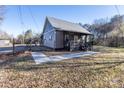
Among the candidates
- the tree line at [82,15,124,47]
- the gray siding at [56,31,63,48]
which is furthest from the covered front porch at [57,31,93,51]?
the tree line at [82,15,124,47]

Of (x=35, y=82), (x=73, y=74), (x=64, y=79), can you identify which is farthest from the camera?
(x=73, y=74)

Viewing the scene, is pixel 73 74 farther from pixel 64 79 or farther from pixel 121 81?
pixel 121 81

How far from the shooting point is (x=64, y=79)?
380 centimetres

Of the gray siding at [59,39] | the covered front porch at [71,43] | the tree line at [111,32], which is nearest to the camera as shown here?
the tree line at [111,32]

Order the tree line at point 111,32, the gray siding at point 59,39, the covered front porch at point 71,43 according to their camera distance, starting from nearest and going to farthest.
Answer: the tree line at point 111,32, the covered front porch at point 71,43, the gray siding at point 59,39

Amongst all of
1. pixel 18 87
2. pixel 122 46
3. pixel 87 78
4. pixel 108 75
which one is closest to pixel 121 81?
pixel 108 75

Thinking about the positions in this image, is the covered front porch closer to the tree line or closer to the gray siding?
the gray siding

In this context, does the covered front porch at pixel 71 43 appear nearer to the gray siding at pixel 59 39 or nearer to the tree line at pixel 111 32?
the gray siding at pixel 59 39

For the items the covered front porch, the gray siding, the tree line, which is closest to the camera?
the tree line

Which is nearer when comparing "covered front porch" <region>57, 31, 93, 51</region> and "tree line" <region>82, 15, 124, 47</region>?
"tree line" <region>82, 15, 124, 47</region>

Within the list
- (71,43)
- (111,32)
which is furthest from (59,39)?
(111,32)

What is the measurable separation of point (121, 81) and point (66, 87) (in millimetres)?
1543

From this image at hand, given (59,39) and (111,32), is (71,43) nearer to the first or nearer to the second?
(59,39)

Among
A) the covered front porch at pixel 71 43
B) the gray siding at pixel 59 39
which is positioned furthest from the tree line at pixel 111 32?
the gray siding at pixel 59 39
